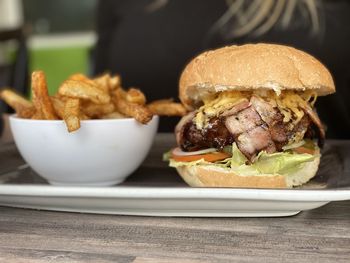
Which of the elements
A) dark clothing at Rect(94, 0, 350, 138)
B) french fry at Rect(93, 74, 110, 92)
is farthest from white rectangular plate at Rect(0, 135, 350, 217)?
dark clothing at Rect(94, 0, 350, 138)

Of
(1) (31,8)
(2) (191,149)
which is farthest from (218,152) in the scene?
(1) (31,8)

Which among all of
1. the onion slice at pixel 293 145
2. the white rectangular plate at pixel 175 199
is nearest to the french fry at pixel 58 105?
the white rectangular plate at pixel 175 199

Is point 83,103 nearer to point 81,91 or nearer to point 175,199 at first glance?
point 81,91

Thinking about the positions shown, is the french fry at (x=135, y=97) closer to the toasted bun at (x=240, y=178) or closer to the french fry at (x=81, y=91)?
the french fry at (x=81, y=91)

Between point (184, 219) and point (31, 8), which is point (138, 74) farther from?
point (31, 8)

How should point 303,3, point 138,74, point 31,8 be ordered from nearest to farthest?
point 303,3
point 138,74
point 31,8

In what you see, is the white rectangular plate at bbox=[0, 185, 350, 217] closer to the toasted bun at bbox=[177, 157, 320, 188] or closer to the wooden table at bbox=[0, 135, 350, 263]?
the wooden table at bbox=[0, 135, 350, 263]

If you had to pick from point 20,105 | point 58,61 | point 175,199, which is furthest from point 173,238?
point 58,61
